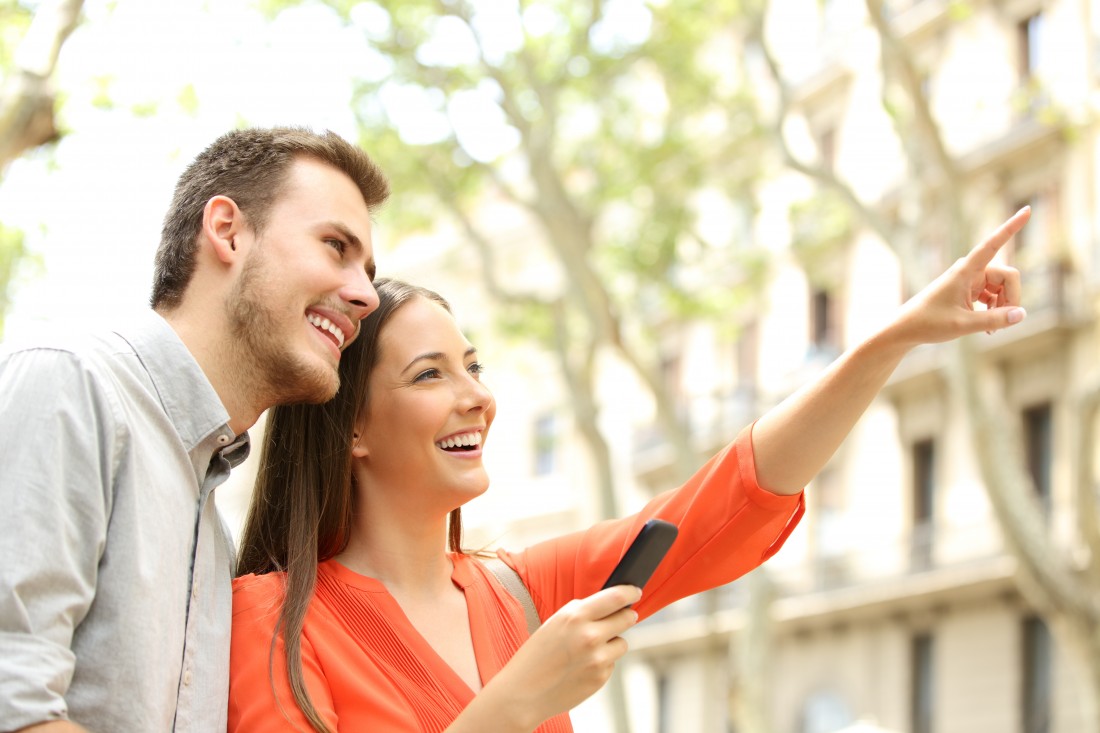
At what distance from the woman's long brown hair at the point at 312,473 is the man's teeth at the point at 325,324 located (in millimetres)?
305

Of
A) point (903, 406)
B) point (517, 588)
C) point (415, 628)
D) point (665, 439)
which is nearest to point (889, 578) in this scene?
point (903, 406)

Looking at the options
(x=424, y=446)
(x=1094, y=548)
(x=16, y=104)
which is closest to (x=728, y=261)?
(x=1094, y=548)

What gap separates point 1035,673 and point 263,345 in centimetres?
1874

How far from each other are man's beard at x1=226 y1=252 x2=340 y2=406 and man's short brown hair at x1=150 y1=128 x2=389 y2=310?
10 cm

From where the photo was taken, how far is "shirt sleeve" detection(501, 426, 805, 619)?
2664 mm

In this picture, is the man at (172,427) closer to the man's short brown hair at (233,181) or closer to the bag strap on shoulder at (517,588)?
the man's short brown hair at (233,181)

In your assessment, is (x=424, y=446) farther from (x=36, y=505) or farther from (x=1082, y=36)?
(x=1082, y=36)

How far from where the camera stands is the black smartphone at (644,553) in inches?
82.2

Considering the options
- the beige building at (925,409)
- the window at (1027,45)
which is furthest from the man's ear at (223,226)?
the window at (1027,45)

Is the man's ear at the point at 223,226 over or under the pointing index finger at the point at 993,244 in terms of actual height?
over

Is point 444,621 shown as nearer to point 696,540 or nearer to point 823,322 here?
point 696,540

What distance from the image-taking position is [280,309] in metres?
2.42

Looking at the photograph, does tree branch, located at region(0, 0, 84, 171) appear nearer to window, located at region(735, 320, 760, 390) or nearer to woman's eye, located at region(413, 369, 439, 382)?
woman's eye, located at region(413, 369, 439, 382)

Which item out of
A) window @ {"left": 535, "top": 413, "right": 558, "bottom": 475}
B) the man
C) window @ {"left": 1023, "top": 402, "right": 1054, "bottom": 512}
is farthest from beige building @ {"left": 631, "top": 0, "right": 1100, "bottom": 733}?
the man
